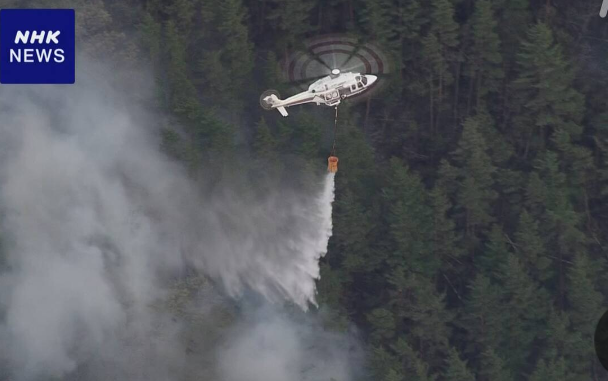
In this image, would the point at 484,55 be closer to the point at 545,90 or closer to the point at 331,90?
the point at 545,90

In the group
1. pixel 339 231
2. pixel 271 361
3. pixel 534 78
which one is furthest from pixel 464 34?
pixel 271 361

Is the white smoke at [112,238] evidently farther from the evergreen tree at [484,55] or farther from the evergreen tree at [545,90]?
the evergreen tree at [545,90]

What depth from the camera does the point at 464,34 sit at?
115 meters

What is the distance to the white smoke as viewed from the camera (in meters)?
109

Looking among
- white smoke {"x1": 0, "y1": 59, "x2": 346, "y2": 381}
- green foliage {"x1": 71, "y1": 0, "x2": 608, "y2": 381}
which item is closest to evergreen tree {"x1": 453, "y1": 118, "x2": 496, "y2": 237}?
green foliage {"x1": 71, "y1": 0, "x2": 608, "y2": 381}

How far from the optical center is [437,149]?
116188 mm

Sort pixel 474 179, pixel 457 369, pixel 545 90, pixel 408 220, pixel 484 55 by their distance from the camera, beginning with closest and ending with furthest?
pixel 457 369
pixel 408 220
pixel 474 179
pixel 545 90
pixel 484 55

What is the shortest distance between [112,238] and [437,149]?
58.2ft

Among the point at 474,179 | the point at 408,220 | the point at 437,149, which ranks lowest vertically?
the point at 408,220

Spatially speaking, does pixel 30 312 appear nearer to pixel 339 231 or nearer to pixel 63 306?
pixel 63 306

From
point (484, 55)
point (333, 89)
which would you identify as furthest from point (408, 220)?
point (333, 89)

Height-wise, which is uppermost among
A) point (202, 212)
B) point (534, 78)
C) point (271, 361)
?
point (534, 78)

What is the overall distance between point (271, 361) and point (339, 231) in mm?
7320

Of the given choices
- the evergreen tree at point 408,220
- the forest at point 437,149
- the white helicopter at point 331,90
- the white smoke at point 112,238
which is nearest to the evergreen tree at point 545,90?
the forest at point 437,149
